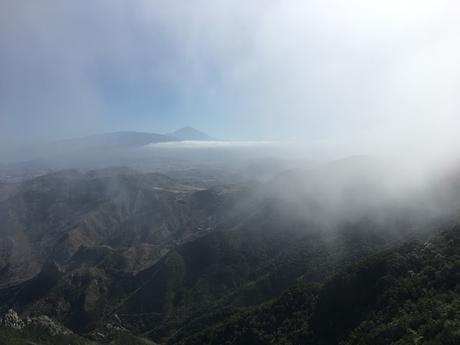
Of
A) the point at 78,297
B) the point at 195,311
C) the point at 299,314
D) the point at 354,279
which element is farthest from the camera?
the point at 78,297

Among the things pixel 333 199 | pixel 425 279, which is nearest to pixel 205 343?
pixel 425 279

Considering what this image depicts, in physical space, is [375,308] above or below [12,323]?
above

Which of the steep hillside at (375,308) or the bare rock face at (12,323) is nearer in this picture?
the steep hillside at (375,308)

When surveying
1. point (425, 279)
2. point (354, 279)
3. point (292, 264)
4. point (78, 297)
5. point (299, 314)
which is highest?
point (425, 279)

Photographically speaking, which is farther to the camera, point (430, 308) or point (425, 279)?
point (425, 279)

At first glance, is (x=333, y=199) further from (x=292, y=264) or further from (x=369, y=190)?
(x=292, y=264)

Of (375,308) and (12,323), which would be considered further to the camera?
(12,323)

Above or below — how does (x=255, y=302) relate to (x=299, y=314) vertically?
below

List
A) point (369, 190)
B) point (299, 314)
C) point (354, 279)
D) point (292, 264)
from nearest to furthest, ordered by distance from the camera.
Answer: point (354, 279)
point (299, 314)
point (292, 264)
point (369, 190)

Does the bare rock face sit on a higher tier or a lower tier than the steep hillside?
lower

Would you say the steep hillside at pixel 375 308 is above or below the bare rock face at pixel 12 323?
above

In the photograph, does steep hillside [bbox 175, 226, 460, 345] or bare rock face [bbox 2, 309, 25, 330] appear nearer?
steep hillside [bbox 175, 226, 460, 345]
